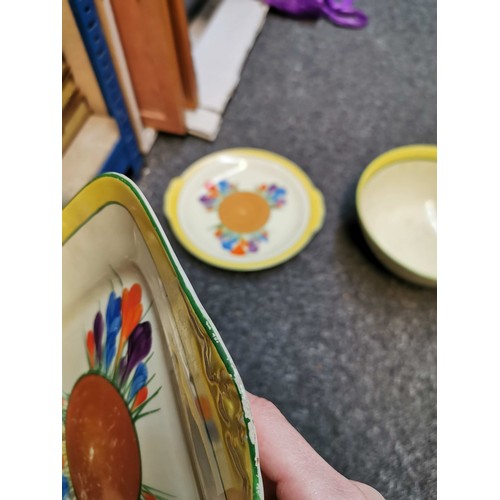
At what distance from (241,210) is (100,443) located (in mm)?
414

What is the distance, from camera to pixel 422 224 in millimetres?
654

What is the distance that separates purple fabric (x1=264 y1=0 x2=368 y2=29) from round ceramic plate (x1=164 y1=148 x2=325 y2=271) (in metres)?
0.32

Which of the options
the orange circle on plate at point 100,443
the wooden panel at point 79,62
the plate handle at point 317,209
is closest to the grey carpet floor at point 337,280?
the plate handle at point 317,209

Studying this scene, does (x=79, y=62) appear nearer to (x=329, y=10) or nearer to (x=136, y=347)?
(x=136, y=347)

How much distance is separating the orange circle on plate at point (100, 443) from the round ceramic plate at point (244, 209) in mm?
292

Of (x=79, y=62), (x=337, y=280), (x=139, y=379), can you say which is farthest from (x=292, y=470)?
(x=79, y=62)

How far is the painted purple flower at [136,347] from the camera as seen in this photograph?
0.29 meters

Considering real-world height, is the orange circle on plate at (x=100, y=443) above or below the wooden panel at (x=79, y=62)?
below

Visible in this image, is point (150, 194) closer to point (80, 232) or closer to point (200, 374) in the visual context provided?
point (80, 232)

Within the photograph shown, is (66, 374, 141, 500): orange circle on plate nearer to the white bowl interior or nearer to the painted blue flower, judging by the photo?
the painted blue flower

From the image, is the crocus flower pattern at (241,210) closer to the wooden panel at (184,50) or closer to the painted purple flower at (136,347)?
the wooden panel at (184,50)

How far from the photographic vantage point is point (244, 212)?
0.67 m

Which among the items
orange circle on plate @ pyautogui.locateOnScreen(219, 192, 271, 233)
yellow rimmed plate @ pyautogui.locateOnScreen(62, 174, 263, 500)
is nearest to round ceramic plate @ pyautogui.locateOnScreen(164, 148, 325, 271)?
orange circle on plate @ pyautogui.locateOnScreen(219, 192, 271, 233)

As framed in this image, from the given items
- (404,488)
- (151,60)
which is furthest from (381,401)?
(151,60)
